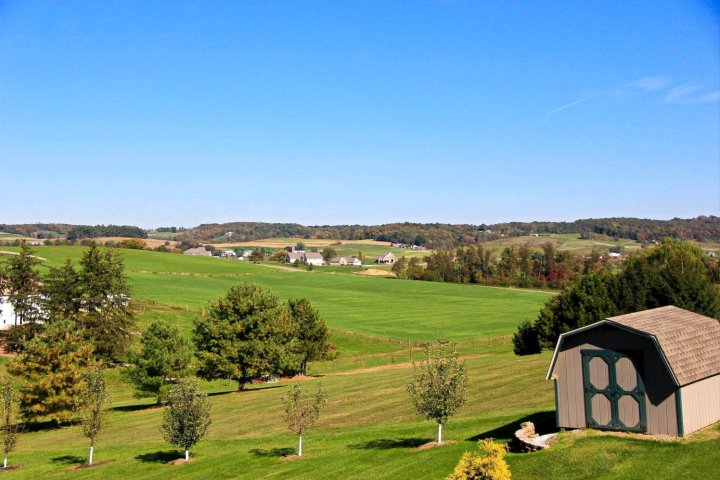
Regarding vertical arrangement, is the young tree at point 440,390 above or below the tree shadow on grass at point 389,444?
above

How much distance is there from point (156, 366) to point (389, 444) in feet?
102

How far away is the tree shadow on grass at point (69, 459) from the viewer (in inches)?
1389

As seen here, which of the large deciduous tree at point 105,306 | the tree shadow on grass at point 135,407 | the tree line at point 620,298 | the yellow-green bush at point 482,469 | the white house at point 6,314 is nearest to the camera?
the yellow-green bush at point 482,469

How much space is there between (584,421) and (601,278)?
47.7m

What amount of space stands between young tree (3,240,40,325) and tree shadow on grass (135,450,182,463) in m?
48.3

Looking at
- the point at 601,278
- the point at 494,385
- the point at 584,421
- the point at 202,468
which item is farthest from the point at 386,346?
the point at 584,421

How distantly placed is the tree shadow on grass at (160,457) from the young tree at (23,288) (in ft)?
159

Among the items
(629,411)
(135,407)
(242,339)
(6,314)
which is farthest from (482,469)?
(6,314)

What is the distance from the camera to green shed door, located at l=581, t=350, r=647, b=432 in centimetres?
2194

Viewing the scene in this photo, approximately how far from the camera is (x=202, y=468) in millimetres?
29203

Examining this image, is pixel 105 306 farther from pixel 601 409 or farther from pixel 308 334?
pixel 601 409

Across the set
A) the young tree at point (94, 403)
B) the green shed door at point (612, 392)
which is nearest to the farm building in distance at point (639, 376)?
the green shed door at point (612, 392)

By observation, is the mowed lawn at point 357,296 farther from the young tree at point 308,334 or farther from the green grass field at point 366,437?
the young tree at point 308,334

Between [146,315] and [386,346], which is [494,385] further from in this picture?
[146,315]
